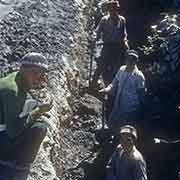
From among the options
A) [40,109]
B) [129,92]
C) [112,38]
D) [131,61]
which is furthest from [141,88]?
[112,38]

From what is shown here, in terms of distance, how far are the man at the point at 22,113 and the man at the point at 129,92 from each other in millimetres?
2210

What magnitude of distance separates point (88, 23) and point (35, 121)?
880 centimetres

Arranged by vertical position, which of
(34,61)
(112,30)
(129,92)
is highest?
(112,30)

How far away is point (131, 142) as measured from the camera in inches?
335

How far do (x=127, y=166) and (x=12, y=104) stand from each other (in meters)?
1.93

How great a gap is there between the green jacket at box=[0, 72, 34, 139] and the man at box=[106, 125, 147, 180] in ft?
4.83

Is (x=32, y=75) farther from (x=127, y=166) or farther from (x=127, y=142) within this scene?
(x=127, y=166)

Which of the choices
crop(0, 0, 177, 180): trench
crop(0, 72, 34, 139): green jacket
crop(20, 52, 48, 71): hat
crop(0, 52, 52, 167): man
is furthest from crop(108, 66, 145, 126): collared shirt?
crop(0, 72, 34, 139): green jacket

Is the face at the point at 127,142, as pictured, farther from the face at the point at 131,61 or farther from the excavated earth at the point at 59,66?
the face at the point at 131,61

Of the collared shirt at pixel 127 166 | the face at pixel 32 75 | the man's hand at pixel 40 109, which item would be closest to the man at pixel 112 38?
the collared shirt at pixel 127 166

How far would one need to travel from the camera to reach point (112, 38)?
515 inches

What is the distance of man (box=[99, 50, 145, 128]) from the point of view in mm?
10273

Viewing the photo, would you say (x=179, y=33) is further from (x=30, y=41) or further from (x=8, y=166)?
(x=8, y=166)

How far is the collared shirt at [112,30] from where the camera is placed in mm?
12977
